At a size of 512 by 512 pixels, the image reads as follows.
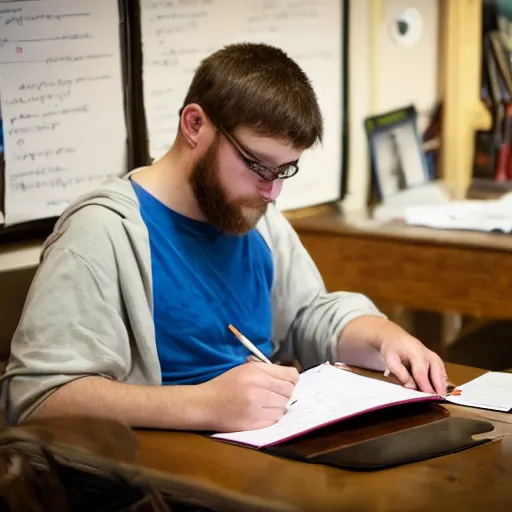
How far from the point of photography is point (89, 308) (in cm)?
130

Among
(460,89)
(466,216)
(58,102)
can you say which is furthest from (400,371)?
(460,89)

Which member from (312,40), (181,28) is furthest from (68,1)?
(312,40)

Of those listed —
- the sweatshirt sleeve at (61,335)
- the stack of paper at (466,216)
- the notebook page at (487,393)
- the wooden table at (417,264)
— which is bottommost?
the wooden table at (417,264)

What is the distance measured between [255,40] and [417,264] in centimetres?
71

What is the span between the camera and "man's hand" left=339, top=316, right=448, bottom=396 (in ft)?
4.78

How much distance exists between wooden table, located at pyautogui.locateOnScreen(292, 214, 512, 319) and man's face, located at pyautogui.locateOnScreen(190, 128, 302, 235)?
0.97m

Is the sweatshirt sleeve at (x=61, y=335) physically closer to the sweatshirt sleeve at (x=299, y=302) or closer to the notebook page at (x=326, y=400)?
the notebook page at (x=326, y=400)

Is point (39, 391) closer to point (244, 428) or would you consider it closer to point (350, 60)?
point (244, 428)

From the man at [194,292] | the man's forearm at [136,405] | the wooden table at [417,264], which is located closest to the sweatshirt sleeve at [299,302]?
the man at [194,292]

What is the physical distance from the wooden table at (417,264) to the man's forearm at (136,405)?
1.25m

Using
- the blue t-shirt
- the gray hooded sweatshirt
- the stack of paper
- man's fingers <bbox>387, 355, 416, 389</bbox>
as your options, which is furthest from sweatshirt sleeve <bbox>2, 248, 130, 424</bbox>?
the stack of paper

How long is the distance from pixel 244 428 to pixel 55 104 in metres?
0.87

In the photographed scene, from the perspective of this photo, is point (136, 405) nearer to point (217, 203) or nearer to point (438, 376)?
point (217, 203)

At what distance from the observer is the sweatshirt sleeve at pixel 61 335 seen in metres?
1.25
